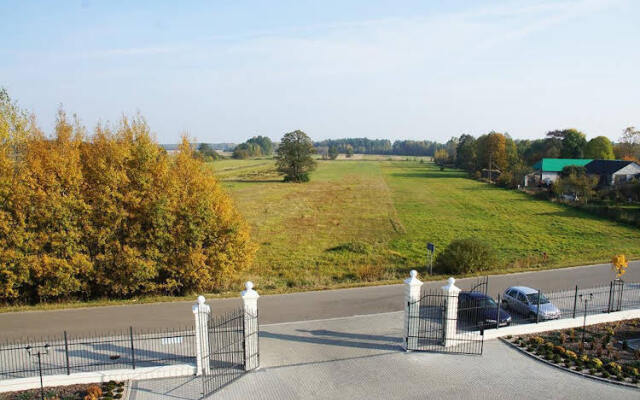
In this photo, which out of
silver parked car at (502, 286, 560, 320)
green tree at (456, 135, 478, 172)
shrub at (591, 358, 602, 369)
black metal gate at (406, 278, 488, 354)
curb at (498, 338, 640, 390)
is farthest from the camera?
green tree at (456, 135, 478, 172)

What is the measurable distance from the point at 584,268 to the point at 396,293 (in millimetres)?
11017

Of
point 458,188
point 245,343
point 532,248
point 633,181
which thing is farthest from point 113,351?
point 458,188

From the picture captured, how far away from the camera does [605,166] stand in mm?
59188

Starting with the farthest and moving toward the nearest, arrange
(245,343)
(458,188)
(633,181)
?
(458,188) < (633,181) < (245,343)

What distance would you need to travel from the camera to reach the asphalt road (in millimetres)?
15031

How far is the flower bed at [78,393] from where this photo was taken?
34.6 ft

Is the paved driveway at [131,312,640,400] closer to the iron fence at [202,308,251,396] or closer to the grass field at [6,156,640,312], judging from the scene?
the iron fence at [202,308,251,396]

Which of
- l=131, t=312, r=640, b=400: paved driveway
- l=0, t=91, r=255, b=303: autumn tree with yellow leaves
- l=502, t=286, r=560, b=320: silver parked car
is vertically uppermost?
l=0, t=91, r=255, b=303: autumn tree with yellow leaves

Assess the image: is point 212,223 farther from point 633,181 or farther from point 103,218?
point 633,181

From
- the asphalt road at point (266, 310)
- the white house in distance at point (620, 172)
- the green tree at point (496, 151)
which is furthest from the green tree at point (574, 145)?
the asphalt road at point (266, 310)

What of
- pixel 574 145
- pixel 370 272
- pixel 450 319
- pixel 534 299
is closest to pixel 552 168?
pixel 574 145

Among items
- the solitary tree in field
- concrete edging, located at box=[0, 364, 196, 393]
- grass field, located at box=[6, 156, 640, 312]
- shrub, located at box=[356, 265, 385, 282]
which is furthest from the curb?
the solitary tree in field

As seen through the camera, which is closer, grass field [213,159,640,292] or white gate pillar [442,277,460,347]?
white gate pillar [442,277,460,347]

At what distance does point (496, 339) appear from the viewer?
14.1 meters
